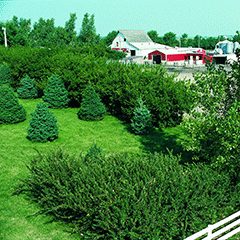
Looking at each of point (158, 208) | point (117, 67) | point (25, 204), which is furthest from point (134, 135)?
point (158, 208)

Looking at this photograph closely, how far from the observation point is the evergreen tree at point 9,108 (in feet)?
55.5

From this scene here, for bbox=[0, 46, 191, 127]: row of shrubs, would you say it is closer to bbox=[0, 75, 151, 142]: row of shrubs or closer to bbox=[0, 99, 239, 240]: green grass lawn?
bbox=[0, 75, 151, 142]: row of shrubs

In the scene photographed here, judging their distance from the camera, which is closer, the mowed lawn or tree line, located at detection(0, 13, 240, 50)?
the mowed lawn

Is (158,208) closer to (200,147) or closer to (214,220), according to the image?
(214,220)

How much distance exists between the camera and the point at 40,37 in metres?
73.5

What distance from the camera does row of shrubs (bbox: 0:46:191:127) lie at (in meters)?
16.4

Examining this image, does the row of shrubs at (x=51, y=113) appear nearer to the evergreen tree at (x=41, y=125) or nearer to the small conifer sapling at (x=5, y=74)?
the evergreen tree at (x=41, y=125)

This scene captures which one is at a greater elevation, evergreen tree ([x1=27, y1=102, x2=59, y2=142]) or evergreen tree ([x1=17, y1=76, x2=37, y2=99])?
evergreen tree ([x1=17, y1=76, x2=37, y2=99])

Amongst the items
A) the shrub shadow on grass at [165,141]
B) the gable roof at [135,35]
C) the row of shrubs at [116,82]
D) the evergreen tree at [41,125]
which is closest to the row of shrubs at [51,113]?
the evergreen tree at [41,125]

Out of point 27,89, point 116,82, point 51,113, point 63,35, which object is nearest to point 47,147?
point 51,113

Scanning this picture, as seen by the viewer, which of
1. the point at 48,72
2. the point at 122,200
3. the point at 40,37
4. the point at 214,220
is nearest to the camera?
the point at 122,200

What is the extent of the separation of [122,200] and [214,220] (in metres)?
2.40

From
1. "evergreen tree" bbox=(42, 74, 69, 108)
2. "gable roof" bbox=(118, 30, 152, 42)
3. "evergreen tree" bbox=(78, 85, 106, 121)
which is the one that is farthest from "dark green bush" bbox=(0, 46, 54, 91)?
"gable roof" bbox=(118, 30, 152, 42)

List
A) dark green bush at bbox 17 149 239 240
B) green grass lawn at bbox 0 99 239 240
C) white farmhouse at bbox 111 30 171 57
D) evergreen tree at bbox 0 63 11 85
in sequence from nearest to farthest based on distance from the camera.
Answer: dark green bush at bbox 17 149 239 240 < green grass lawn at bbox 0 99 239 240 < evergreen tree at bbox 0 63 11 85 < white farmhouse at bbox 111 30 171 57
